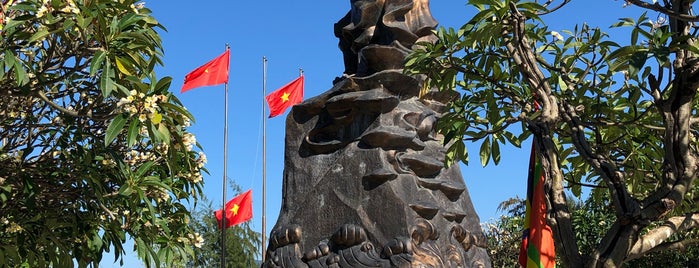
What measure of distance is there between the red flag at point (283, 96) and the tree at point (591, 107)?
40.6 feet

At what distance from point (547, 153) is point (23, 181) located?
3912 mm

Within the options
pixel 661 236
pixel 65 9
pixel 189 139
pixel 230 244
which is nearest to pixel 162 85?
pixel 65 9

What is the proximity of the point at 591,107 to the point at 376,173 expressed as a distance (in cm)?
249

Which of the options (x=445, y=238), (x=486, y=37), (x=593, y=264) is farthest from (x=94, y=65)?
(x=445, y=238)

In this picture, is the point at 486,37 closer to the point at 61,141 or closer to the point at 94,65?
the point at 94,65

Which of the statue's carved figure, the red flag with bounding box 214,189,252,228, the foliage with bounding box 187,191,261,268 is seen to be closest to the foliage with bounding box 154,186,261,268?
the foliage with bounding box 187,191,261,268

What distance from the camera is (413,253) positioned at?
6.64m

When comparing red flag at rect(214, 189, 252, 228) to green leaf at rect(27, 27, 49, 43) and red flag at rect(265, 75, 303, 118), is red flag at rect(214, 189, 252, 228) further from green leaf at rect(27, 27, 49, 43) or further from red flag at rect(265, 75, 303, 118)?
green leaf at rect(27, 27, 49, 43)

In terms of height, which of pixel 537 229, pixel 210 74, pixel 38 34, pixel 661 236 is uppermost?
pixel 210 74

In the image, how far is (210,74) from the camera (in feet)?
55.2

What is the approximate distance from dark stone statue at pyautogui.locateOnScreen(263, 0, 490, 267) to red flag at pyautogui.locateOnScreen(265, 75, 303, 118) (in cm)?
1003

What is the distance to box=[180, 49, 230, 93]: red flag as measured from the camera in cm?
1655

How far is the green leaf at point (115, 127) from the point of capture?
4.82 meters

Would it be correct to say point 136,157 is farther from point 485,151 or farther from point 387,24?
point 485,151
